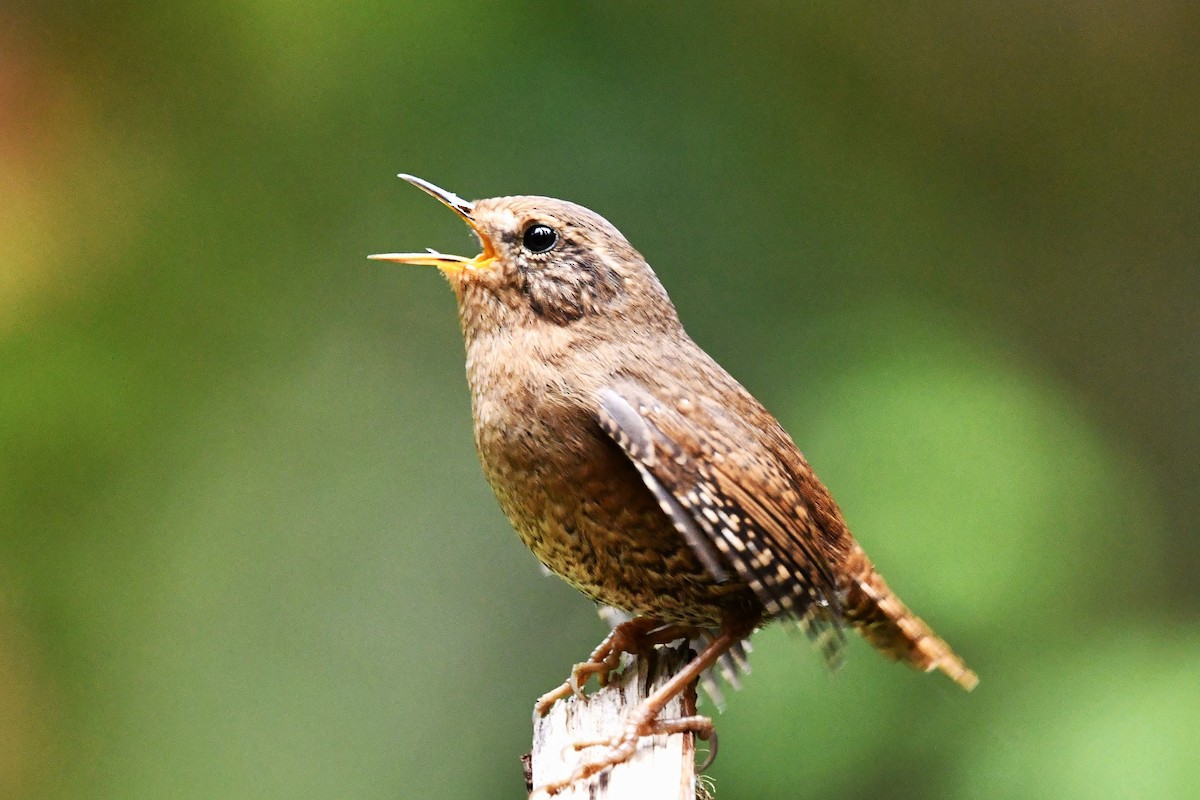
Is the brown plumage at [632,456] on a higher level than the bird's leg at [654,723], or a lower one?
higher

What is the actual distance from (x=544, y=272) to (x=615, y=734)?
892 millimetres

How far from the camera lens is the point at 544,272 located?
2.39 m

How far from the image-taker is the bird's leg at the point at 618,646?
100 inches

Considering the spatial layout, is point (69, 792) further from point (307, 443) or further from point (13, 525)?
point (307, 443)

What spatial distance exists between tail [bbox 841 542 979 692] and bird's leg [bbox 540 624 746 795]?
0.25 m

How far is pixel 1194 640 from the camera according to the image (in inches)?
133

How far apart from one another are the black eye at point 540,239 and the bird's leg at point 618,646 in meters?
0.80

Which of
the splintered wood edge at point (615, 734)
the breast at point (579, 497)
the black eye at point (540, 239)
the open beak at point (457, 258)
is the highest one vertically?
the black eye at point (540, 239)

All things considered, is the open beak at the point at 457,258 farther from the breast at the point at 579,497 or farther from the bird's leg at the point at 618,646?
the bird's leg at the point at 618,646

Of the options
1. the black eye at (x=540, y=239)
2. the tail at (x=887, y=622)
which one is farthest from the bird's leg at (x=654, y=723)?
the black eye at (x=540, y=239)

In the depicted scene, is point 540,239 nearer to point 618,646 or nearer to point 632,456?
point 632,456

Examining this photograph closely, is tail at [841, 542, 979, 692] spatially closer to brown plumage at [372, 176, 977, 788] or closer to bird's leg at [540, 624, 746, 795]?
brown plumage at [372, 176, 977, 788]

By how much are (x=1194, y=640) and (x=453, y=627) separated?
2145mm

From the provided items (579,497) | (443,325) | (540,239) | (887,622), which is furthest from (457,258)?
(443,325)
